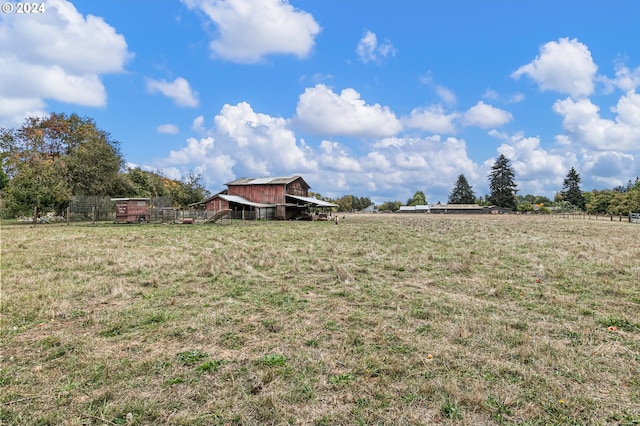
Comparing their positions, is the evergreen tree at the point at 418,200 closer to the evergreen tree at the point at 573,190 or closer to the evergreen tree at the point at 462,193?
the evergreen tree at the point at 462,193

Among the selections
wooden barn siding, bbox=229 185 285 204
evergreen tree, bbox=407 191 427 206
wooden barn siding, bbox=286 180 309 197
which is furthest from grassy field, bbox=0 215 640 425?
evergreen tree, bbox=407 191 427 206

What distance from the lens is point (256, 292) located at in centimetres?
741

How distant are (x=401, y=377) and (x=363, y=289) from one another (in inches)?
155

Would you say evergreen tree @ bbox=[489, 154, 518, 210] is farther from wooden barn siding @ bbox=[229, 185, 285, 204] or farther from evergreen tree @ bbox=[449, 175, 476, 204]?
wooden barn siding @ bbox=[229, 185, 285, 204]

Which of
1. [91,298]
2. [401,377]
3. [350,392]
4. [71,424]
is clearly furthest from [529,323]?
[91,298]

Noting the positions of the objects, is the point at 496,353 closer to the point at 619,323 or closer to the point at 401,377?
the point at 401,377

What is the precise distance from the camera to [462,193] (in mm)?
104625

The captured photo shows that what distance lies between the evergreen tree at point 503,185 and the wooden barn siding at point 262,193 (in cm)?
7162

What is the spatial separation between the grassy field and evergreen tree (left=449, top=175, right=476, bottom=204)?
102 meters

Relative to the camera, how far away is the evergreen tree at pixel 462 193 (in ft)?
340

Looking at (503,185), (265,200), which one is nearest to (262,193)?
(265,200)

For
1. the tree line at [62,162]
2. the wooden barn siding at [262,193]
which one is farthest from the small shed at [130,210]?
the wooden barn siding at [262,193]

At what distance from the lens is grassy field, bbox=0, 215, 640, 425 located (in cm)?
321

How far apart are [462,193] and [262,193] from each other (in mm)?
80822
